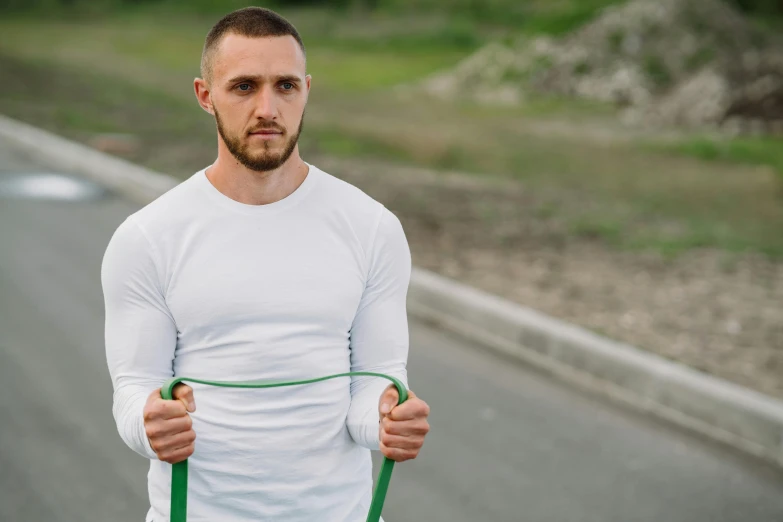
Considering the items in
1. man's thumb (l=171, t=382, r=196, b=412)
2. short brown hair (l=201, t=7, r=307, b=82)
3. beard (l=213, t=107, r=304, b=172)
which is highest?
short brown hair (l=201, t=7, r=307, b=82)

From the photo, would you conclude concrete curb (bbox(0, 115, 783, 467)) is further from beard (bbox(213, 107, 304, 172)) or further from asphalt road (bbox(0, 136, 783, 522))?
beard (bbox(213, 107, 304, 172))

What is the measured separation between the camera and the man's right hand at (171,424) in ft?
6.34

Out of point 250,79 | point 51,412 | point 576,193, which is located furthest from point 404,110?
point 250,79

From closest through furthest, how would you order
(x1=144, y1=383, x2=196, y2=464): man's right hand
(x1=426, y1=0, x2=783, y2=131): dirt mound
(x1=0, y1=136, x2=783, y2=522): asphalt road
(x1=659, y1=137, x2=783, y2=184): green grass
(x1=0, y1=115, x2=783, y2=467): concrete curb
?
(x1=144, y1=383, x2=196, y2=464): man's right hand → (x1=0, y1=136, x2=783, y2=522): asphalt road → (x1=0, y1=115, x2=783, y2=467): concrete curb → (x1=659, y1=137, x2=783, y2=184): green grass → (x1=426, y1=0, x2=783, y2=131): dirt mound

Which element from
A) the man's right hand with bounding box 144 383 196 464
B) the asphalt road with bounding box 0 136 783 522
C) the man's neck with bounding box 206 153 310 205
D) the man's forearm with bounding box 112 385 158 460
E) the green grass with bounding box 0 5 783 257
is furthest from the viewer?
the green grass with bounding box 0 5 783 257

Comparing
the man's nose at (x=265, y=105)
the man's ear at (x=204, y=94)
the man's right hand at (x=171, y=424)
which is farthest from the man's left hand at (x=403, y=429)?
the man's ear at (x=204, y=94)

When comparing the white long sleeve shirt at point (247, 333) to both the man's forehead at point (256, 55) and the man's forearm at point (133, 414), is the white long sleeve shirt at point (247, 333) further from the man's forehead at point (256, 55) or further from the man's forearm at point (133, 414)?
the man's forehead at point (256, 55)

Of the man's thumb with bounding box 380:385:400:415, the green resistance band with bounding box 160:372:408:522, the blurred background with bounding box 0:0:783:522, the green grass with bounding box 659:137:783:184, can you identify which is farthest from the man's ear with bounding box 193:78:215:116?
the green grass with bounding box 659:137:783:184

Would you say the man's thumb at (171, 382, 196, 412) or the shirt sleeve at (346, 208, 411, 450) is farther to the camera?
the shirt sleeve at (346, 208, 411, 450)

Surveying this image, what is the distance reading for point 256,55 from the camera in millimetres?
2086

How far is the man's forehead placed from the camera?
2.09m

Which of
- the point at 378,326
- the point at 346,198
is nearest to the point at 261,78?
the point at 346,198

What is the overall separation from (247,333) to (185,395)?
19 centimetres

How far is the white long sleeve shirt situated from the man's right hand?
84 millimetres
